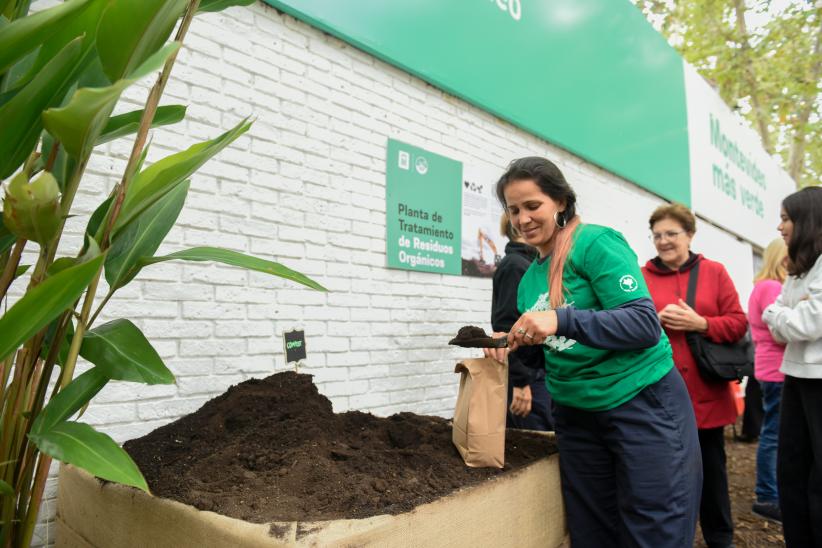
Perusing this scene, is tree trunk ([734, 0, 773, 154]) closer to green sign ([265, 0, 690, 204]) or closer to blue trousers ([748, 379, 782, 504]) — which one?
green sign ([265, 0, 690, 204])

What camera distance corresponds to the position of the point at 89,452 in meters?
0.77

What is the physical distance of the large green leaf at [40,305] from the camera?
0.70 meters

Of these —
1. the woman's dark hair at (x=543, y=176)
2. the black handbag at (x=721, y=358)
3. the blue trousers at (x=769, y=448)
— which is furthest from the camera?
the blue trousers at (x=769, y=448)

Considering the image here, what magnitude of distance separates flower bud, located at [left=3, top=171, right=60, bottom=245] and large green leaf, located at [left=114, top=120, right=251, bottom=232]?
127mm

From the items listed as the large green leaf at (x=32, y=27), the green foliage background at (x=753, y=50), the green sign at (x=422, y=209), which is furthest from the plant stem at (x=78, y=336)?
the green foliage background at (x=753, y=50)

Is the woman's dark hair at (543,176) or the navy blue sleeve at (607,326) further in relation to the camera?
the woman's dark hair at (543,176)

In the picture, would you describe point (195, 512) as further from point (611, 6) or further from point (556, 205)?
point (611, 6)

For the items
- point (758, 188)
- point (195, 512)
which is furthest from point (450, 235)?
point (758, 188)

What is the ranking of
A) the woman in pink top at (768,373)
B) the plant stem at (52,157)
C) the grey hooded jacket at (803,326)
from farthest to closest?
the woman in pink top at (768,373)
the grey hooded jacket at (803,326)
the plant stem at (52,157)

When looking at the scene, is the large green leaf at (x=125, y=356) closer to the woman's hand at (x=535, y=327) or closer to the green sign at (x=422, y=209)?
the woman's hand at (x=535, y=327)

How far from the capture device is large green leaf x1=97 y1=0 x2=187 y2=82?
0.74 meters

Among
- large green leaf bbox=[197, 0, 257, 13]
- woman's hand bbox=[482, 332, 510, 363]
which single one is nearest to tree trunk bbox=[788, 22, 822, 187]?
woman's hand bbox=[482, 332, 510, 363]

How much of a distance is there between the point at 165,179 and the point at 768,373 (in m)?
3.59

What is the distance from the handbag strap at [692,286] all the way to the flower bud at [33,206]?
8.44 feet
